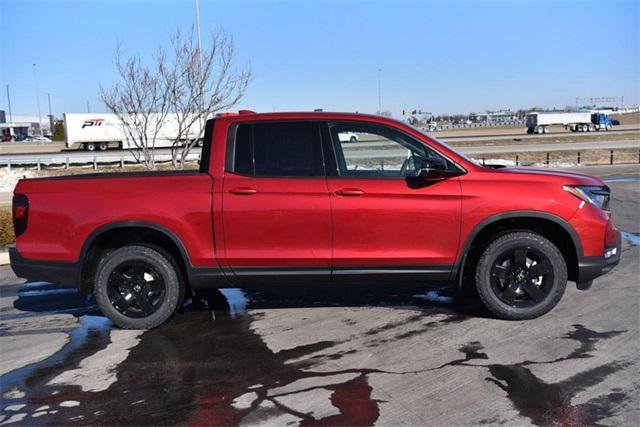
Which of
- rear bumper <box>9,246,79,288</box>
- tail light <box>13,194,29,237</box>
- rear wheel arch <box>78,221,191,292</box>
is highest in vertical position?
tail light <box>13,194,29,237</box>

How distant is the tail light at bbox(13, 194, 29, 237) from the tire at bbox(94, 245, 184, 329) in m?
0.77

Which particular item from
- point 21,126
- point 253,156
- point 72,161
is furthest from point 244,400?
point 21,126

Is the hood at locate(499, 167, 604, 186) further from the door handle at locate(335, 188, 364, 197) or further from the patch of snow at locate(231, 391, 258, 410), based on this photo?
the patch of snow at locate(231, 391, 258, 410)

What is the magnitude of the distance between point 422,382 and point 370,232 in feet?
4.77

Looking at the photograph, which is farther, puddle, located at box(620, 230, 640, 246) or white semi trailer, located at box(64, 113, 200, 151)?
white semi trailer, located at box(64, 113, 200, 151)

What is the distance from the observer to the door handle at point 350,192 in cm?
497

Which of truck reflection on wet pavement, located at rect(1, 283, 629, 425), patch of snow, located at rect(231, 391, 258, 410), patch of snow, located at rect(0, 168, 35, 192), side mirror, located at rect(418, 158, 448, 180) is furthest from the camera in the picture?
patch of snow, located at rect(0, 168, 35, 192)

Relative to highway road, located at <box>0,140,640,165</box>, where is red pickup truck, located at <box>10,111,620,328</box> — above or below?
below

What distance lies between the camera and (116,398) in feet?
12.8

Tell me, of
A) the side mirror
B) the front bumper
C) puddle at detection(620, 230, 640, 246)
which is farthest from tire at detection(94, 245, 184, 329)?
puddle at detection(620, 230, 640, 246)

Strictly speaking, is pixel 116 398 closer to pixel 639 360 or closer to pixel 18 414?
pixel 18 414

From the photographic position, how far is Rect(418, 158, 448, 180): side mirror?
4938mm

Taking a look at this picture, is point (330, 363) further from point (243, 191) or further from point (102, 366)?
point (102, 366)

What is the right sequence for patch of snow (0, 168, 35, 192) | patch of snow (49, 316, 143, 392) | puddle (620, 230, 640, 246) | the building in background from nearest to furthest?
patch of snow (49, 316, 143, 392)
puddle (620, 230, 640, 246)
patch of snow (0, 168, 35, 192)
the building in background
